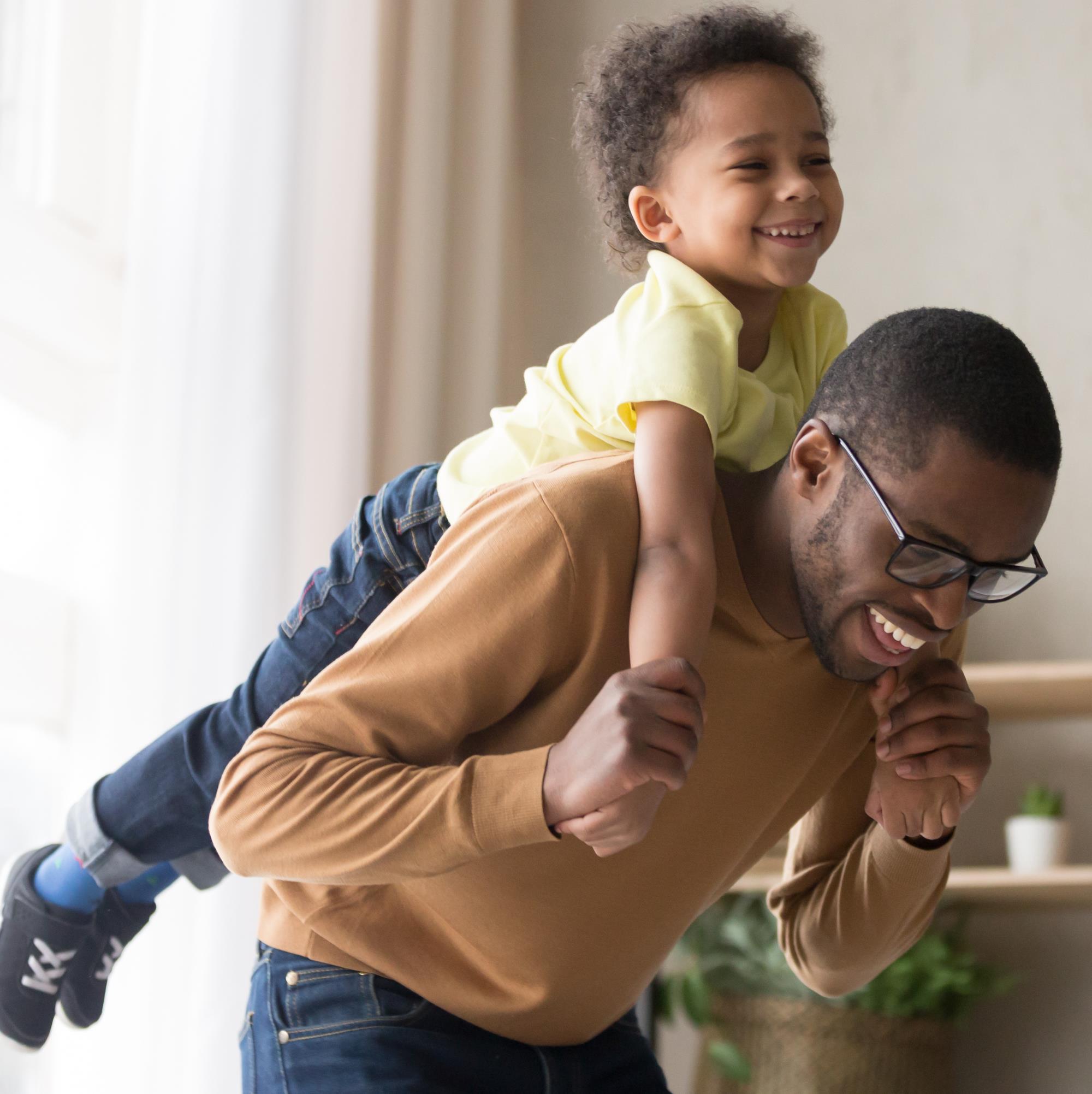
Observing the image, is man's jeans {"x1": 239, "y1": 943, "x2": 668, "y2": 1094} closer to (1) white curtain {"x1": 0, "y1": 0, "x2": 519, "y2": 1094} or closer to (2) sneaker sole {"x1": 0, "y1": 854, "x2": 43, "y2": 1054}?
(2) sneaker sole {"x1": 0, "y1": 854, "x2": 43, "y2": 1054}

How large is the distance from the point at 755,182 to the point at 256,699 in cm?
77

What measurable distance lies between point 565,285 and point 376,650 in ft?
8.21

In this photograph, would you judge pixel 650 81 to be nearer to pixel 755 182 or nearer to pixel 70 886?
pixel 755 182

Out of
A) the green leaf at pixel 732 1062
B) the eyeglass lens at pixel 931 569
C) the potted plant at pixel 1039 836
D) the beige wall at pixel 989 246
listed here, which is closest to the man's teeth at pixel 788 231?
the eyeglass lens at pixel 931 569

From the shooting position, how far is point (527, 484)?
1184 millimetres

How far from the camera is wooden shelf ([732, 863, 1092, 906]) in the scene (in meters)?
2.47

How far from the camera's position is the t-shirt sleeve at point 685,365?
1280 mm

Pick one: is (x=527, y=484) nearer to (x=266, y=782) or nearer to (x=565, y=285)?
(x=266, y=782)

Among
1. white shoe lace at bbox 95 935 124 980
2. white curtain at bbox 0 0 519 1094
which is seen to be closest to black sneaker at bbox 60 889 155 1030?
white shoe lace at bbox 95 935 124 980

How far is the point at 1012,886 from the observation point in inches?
98.3

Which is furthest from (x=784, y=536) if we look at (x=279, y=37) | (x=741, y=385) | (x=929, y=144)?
(x=929, y=144)

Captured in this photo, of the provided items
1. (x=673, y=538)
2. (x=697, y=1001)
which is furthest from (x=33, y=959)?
(x=697, y=1001)

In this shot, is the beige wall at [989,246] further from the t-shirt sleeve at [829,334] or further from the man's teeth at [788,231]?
the man's teeth at [788,231]

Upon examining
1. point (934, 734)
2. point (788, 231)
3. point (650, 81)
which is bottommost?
point (934, 734)
